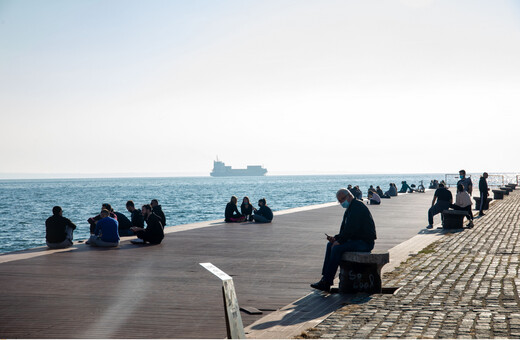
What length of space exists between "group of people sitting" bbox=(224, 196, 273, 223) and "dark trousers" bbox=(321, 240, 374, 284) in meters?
12.1

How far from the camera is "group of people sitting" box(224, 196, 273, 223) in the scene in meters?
20.5

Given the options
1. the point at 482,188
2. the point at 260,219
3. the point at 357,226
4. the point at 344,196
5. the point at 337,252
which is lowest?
the point at 260,219

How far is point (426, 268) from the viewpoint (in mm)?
9539

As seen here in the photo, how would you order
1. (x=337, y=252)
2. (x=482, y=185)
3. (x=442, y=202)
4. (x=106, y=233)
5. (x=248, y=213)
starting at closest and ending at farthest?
(x=337, y=252) < (x=106, y=233) < (x=442, y=202) < (x=248, y=213) < (x=482, y=185)

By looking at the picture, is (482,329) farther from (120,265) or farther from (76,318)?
(120,265)

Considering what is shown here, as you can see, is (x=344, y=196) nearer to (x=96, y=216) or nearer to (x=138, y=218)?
(x=138, y=218)

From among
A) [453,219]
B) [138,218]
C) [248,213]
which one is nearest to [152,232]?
[138,218]

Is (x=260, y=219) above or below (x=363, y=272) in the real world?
below

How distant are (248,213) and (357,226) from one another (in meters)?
13.5

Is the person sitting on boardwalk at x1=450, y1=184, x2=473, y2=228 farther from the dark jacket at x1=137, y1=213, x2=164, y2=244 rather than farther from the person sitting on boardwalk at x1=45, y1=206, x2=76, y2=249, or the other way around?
the person sitting on boardwalk at x1=45, y1=206, x2=76, y2=249

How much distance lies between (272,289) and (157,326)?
2.51 m

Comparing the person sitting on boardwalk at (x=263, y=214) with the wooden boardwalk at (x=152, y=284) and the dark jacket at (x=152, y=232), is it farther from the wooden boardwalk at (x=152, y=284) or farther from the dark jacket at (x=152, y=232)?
the dark jacket at (x=152, y=232)

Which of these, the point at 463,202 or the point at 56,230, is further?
the point at 463,202

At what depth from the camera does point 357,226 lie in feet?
26.8
